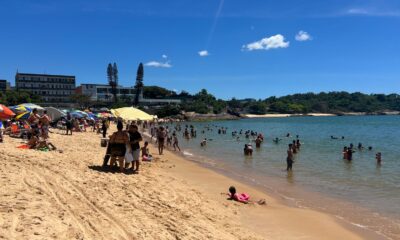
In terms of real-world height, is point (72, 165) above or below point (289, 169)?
above

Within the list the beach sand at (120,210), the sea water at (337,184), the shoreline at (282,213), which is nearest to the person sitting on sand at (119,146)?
the beach sand at (120,210)

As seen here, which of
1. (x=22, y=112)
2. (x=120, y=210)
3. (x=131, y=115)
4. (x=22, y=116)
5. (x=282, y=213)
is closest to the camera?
(x=120, y=210)

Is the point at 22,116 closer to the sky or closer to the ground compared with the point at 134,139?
closer to the sky

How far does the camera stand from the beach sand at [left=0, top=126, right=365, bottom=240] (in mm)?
5699

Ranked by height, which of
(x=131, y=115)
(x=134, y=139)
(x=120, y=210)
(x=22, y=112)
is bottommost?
(x=120, y=210)

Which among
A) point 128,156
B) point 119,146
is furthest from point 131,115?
point 119,146

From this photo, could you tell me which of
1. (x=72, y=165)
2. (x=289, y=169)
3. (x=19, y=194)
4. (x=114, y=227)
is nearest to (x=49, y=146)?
(x=72, y=165)

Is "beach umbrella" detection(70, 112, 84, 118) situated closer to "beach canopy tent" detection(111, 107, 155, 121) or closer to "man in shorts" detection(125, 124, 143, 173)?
"beach canopy tent" detection(111, 107, 155, 121)

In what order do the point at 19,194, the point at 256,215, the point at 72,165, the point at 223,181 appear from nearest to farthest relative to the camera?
the point at 19,194, the point at 256,215, the point at 72,165, the point at 223,181

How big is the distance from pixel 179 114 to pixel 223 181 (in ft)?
341

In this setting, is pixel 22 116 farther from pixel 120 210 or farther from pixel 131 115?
pixel 120 210

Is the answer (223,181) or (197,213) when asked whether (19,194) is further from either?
(223,181)

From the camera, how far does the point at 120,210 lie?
698 cm

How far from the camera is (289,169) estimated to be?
1825 cm
